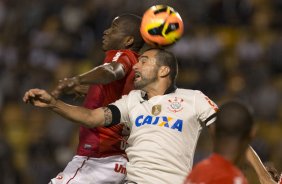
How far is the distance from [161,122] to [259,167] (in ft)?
2.85

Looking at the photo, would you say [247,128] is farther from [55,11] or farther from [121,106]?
[55,11]

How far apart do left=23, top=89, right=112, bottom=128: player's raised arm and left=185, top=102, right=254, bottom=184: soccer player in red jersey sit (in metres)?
1.51

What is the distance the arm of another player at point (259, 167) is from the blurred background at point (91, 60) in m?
5.39

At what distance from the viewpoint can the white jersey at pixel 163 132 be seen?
620 cm

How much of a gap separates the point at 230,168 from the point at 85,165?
243 centimetres

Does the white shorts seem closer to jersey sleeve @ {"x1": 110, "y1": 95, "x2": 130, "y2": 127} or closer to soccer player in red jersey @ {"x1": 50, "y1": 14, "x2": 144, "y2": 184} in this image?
soccer player in red jersey @ {"x1": 50, "y1": 14, "x2": 144, "y2": 184}

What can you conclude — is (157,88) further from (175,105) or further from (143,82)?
(175,105)

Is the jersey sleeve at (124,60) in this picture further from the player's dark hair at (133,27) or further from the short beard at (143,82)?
the player's dark hair at (133,27)

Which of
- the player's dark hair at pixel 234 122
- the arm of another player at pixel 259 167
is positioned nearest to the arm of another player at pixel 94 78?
the arm of another player at pixel 259 167

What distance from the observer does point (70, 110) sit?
610 cm

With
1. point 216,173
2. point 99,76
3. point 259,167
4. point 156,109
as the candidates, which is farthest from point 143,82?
point 216,173

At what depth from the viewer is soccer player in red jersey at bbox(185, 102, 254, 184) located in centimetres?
469

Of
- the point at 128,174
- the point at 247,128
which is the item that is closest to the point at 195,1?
the point at 128,174

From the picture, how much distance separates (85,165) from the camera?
6934 mm
